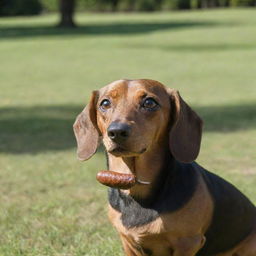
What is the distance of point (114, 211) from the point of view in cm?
385

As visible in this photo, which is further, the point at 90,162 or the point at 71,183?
the point at 90,162

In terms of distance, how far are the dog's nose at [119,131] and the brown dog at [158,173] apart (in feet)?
0.21

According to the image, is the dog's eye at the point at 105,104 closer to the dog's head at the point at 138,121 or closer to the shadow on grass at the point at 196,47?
the dog's head at the point at 138,121

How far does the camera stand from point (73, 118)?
10.8 m

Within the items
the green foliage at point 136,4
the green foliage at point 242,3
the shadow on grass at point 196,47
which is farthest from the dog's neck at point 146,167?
the green foliage at point 242,3

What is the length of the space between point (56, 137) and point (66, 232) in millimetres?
4002

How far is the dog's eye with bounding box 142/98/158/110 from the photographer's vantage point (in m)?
3.54

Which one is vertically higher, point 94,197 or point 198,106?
point 94,197

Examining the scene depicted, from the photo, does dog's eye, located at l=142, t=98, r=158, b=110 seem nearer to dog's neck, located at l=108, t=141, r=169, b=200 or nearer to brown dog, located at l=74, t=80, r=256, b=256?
brown dog, located at l=74, t=80, r=256, b=256

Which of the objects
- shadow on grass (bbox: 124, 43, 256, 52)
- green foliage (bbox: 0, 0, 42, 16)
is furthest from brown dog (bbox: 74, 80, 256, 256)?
green foliage (bbox: 0, 0, 42, 16)

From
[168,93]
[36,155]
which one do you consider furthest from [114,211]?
[36,155]

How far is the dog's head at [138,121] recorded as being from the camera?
3.38 metres

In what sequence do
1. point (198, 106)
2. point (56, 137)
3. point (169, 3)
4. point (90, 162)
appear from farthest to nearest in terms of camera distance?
point (169, 3) < point (198, 106) < point (56, 137) < point (90, 162)

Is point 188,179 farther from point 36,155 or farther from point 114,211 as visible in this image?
point 36,155
